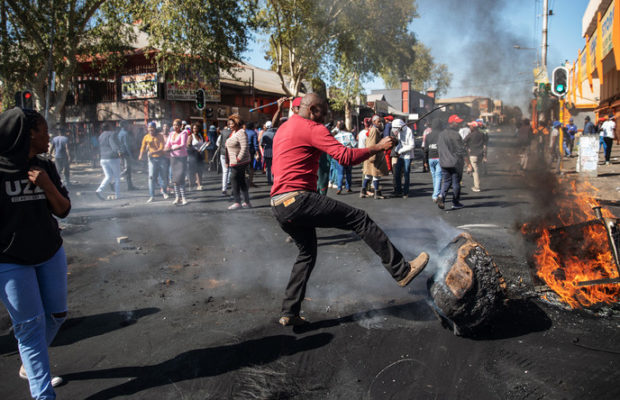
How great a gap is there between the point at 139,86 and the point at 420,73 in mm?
37281

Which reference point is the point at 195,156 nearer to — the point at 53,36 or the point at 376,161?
the point at 376,161

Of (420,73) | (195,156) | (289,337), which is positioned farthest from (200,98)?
(420,73)

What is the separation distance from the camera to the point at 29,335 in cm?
249

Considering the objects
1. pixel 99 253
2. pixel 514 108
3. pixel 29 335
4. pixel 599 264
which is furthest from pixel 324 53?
pixel 29 335

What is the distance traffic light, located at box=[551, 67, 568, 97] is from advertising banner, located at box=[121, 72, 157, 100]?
17.2m

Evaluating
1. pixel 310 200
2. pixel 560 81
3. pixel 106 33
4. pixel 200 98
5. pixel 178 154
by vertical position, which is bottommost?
pixel 310 200

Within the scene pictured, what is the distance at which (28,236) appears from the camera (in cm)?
249

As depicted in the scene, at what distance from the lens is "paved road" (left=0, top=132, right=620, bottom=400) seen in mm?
2781

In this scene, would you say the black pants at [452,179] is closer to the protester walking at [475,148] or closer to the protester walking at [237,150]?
the protester walking at [475,148]

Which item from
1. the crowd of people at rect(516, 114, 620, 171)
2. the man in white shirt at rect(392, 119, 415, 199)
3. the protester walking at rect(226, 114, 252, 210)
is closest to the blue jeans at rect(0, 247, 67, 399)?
the protester walking at rect(226, 114, 252, 210)

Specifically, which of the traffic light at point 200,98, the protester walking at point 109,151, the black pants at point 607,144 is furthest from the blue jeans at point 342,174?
the black pants at point 607,144

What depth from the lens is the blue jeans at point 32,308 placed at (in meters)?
2.43

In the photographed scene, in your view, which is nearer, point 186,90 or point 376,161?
point 376,161

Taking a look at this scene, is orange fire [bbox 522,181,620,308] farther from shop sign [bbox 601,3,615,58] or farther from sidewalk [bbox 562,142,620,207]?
shop sign [bbox 601,3,615,58]
